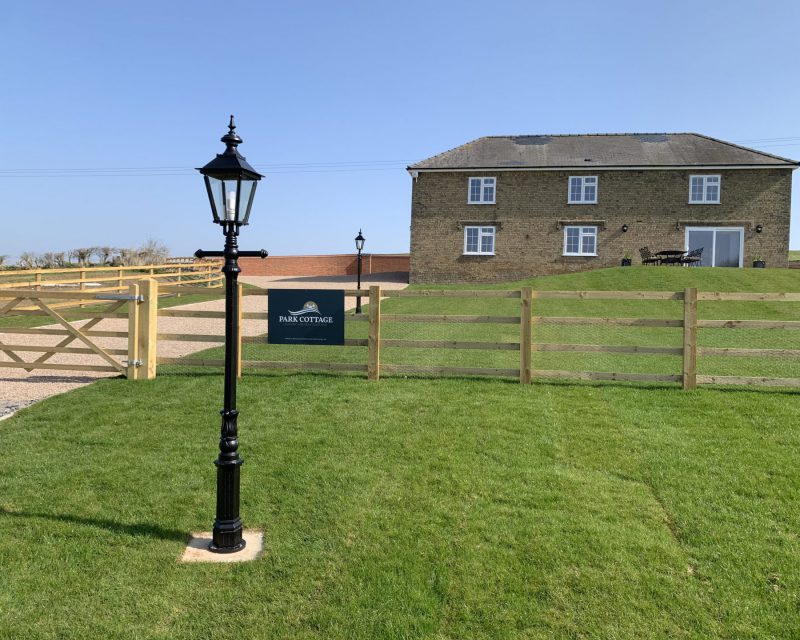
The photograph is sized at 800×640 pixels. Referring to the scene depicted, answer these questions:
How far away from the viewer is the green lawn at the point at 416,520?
11.0 feet

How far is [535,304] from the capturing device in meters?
20.9

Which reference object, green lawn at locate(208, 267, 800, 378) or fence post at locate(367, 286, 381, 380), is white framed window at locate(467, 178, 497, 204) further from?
fence post at locate(367, 286, 381, 380)

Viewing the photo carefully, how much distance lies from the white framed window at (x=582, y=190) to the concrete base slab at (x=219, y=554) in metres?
29.9

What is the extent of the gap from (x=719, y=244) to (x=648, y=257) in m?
3.96

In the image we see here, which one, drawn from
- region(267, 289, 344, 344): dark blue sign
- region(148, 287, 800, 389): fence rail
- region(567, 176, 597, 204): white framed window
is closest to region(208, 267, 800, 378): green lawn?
region(148, 287, 800, 389): fence rail

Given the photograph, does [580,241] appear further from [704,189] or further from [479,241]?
[704,189]

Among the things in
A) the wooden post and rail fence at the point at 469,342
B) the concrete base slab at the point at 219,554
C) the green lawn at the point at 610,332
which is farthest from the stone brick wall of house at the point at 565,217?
the concrete base slab at the point at 219,554

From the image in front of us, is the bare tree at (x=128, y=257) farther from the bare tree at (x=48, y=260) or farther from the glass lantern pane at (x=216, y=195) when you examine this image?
the glass lantern pane at (x=216, y=195)

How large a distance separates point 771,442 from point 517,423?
244cm

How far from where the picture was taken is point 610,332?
14883mm

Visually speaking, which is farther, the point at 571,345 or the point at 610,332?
the point at 610,332

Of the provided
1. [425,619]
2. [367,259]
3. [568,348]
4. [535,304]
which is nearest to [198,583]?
[425,619]

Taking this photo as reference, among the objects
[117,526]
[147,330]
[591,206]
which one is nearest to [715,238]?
[591,206]

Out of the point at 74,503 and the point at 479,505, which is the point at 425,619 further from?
the point at 74,503
